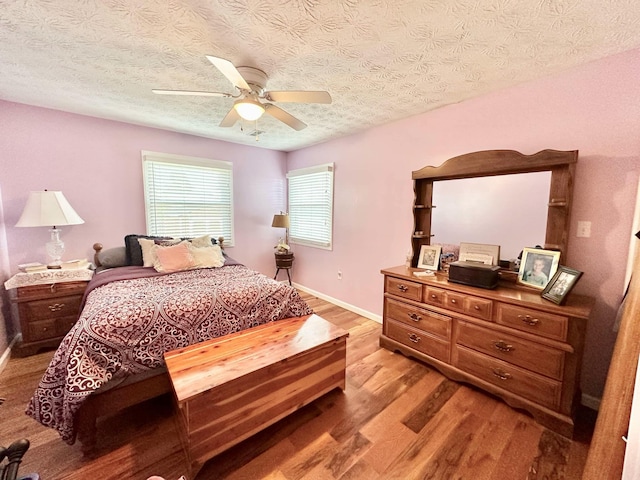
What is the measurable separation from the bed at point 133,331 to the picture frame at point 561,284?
1.80 meters

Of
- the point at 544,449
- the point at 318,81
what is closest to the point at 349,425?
the point at 544,449

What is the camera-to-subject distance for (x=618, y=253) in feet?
5.74

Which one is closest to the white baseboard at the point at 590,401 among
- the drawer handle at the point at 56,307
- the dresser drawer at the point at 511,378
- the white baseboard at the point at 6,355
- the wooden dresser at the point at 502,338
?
the wooden dresser at the point at 502,338

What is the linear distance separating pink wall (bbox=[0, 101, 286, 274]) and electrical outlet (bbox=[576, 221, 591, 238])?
411cm

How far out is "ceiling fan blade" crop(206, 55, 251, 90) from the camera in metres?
1.34

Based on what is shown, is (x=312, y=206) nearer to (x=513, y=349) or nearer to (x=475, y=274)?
(x=475, y=274)

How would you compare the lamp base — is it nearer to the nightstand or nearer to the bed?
the nightstand

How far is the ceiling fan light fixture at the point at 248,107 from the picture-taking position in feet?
5.71

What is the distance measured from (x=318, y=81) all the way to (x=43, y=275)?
3088 millimetres

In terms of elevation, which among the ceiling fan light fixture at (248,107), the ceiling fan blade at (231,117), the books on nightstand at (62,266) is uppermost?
the ceiling fan blade at (231,117)

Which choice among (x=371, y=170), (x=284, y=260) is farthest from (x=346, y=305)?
(x=371, y=170)

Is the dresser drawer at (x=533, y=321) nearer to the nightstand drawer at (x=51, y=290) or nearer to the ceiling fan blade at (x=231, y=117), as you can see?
the ceiling fan blade at (x=231, y=117)

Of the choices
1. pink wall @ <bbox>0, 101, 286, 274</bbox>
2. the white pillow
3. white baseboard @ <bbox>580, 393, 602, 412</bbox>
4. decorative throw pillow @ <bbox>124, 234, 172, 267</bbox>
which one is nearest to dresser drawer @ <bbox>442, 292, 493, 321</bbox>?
white baseboard @ <bbox>580, 393, 602, 412</bbox>

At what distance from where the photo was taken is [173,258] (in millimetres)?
2787
